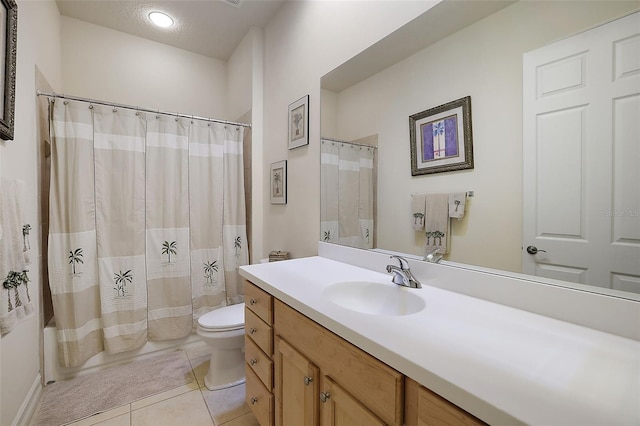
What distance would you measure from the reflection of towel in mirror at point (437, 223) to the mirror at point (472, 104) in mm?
26

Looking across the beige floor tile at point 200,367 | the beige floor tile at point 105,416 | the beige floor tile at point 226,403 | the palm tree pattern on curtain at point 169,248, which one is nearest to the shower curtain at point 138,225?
the palm tree pattern on curtain at point 169,248

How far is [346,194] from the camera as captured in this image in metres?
1.60

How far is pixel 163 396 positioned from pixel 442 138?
2.18m

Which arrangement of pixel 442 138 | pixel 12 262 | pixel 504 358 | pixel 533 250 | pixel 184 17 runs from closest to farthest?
pixel 504 358
pixel 533 250
pixel 442 138
pixel 12 262
pixel 184 17

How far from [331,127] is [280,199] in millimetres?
795

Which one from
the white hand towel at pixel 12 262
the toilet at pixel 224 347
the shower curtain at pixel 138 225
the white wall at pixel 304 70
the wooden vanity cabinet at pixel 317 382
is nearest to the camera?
the wooden vanity cabinet at pixel 317 382

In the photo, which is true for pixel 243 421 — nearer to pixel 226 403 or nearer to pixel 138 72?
pixel 226 403

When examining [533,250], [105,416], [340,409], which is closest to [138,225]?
[105,416]

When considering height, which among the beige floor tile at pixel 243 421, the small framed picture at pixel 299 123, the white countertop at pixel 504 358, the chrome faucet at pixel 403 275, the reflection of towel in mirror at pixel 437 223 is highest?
the small framed picture at pixel 299 123

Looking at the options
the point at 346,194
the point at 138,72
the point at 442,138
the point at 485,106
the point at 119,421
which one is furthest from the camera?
the point at 138,72

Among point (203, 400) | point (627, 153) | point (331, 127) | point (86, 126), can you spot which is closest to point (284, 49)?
point (331, 127)

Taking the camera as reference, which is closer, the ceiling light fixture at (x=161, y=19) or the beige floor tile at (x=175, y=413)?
the beige floor tile at (x=175, y=413)

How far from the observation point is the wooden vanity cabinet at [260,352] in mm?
1164

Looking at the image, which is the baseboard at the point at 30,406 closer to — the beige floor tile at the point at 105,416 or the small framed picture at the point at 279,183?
the beige floor tile at the point at 105,416
